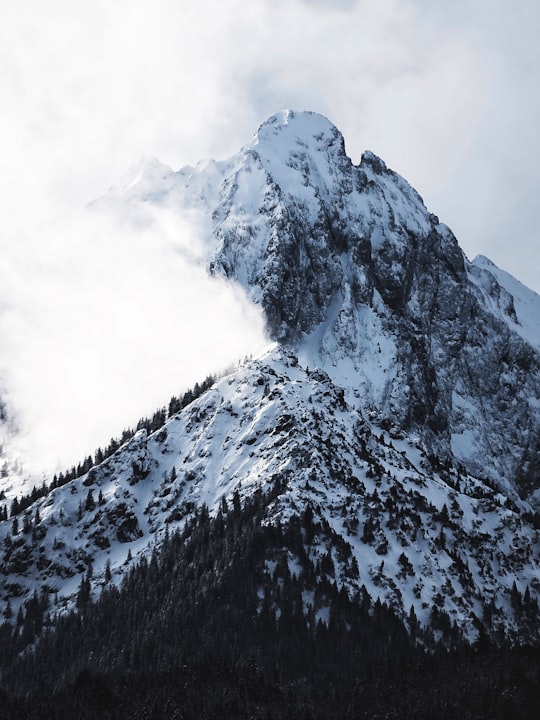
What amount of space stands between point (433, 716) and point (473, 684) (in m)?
Answer: 19.0

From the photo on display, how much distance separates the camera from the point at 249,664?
194 metres

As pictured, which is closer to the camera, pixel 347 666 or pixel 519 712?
pixel 519 712

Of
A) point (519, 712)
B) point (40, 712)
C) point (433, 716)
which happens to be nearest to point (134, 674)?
point (40, 712)

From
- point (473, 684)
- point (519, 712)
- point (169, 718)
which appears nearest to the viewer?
point (519, 712)

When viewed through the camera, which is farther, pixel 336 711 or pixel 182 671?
pixel 182 671

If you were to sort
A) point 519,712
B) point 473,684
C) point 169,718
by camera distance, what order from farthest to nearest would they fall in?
point 473,684
point 169,718
point 519,712

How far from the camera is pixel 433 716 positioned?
16800 cm

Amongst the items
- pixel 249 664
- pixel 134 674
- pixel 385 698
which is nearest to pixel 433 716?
pixel 385 698

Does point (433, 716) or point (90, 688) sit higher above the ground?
point (90, 688)

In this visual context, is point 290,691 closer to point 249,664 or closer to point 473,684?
point 249,664

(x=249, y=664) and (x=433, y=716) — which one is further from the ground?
(x=249, y=664)

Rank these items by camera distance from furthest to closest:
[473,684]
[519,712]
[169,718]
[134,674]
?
[134,674] < [473,684] < [169,718] < [519,712]

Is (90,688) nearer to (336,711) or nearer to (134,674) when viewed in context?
(134,674)

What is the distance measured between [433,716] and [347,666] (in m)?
33.8
